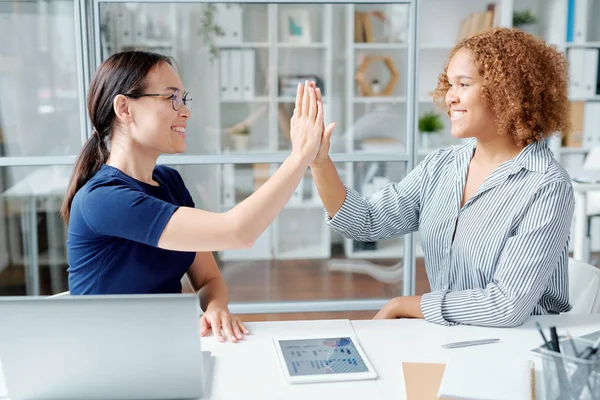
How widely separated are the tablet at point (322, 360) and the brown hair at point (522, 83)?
0.77m

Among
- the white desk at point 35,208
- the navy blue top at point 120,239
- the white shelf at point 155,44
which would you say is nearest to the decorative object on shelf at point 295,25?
the white shelf at point 155,44

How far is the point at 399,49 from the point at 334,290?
47.7 inches

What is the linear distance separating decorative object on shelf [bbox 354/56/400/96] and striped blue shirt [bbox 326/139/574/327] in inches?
46.7

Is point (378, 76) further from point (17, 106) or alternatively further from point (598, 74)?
point (598, 74)

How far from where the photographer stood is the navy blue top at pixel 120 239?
150cm

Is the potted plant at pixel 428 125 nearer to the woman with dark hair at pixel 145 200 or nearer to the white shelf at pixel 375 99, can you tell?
the white shelf at pixel 375 99

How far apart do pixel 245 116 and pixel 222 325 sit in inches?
69.5

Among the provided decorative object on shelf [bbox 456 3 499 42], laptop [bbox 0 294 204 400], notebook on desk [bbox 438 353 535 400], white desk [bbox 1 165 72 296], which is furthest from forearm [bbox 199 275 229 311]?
decorative object on shelf [bbox 456 3 499 42]

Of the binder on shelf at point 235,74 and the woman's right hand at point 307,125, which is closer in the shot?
the woman's right hand at point 307,125

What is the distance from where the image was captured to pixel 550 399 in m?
1.13

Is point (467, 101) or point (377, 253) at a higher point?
point (467, 101)

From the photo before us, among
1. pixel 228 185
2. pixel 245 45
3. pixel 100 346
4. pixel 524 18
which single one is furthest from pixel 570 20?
pixel 100 346

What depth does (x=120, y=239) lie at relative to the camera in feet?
5.35

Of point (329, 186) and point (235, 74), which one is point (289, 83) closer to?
point (235, 74)
